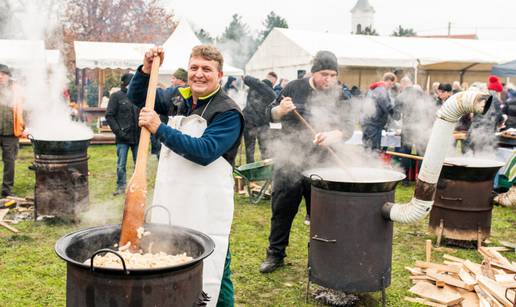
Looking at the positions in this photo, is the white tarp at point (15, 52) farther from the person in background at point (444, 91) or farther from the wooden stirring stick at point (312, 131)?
the wooden stirring stick at point (312, 131)

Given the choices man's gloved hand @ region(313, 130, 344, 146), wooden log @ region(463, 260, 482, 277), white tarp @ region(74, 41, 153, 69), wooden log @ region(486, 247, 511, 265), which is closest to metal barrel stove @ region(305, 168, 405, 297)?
man's gloved hand @ region(313, 130, 344, 146)

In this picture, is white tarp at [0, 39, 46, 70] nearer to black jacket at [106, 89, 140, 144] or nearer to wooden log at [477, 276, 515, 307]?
black jacket at [106, 89, 140, 144]

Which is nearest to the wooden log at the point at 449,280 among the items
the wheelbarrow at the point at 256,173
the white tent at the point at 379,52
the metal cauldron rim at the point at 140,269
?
the metal cauldron rim at the point at 140,269

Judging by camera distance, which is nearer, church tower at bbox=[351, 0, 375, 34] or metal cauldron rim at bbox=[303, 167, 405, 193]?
metal cauldron rim at bbox=[303, 167, 405, 193]

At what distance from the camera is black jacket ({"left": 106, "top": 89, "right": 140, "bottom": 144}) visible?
25.7ft

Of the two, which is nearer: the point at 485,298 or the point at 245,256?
the point at 485,298

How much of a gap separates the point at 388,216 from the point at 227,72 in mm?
11553

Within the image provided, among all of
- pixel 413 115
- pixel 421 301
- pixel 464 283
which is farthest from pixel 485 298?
pixel 413 115

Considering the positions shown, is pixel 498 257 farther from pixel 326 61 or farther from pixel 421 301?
pixel 326 61

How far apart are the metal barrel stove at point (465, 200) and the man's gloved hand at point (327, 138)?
184cm

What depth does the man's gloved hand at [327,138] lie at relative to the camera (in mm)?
4086

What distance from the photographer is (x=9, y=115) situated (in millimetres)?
7277

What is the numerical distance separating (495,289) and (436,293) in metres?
0.46

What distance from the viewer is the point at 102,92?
17891 mm
